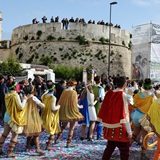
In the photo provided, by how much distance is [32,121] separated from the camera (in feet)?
17.2

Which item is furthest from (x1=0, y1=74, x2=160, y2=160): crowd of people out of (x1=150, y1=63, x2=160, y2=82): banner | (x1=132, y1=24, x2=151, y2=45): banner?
(x1=132, y1=24, x2=151, y2=45): banner

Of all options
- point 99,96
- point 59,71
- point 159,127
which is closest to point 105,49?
point 59,71

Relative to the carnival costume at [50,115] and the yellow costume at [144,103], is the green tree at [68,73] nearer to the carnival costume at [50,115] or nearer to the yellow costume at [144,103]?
the carnival costume at [50,115]

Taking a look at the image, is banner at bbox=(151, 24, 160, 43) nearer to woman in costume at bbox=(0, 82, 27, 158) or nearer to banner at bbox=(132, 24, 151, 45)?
banner at bbox=(132, 24, 151, 45)

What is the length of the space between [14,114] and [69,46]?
1121 inches

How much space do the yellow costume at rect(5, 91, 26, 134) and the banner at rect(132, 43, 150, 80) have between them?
19.1 m

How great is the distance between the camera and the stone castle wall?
33.0 meters

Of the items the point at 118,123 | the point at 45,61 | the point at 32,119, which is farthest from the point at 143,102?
the point at 45,61

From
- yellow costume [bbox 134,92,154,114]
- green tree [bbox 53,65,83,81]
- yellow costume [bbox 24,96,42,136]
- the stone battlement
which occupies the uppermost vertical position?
the stone battlement

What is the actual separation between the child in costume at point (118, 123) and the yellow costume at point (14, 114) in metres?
1.78

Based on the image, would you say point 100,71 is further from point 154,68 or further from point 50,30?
point 154,68

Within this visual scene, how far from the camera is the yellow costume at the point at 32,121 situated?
5.16 m

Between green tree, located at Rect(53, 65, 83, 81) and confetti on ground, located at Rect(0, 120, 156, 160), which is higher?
green tree, located at Rect(53, 65, 83, 81)

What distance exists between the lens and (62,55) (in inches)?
1302
